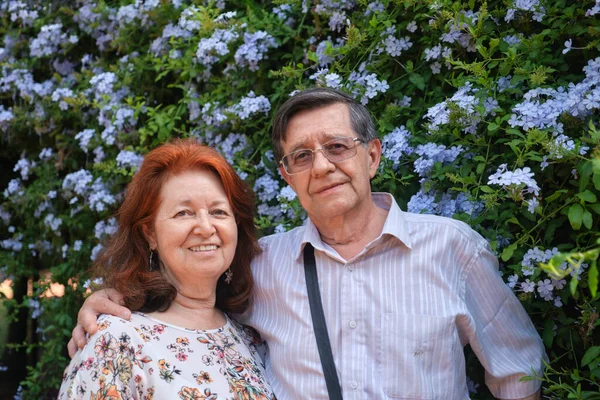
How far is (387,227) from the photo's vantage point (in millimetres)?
2115

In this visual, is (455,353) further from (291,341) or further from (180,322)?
(180,322)

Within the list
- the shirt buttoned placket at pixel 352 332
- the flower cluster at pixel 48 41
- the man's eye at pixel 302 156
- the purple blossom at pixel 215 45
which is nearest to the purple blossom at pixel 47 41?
the flower cluster at pixel 48 41

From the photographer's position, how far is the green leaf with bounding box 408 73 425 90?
2.51 m

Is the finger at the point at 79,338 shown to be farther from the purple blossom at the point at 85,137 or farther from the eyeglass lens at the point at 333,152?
the purple blossom at the point at 85,137

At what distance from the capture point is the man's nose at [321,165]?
214cm

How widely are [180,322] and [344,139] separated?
789 mm

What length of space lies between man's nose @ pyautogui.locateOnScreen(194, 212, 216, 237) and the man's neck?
342 mm

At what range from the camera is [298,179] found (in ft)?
7.27

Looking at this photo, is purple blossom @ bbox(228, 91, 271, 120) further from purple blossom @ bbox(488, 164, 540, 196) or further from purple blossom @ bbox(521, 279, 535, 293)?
purple blossom @ bbox(521, 279, 535, 293)

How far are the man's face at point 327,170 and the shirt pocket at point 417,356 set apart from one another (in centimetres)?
40

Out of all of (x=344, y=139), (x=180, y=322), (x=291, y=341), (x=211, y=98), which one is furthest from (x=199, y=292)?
(x=211, y=98)

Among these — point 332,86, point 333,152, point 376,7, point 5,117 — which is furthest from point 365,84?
point 5,117

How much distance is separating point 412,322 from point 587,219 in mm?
584

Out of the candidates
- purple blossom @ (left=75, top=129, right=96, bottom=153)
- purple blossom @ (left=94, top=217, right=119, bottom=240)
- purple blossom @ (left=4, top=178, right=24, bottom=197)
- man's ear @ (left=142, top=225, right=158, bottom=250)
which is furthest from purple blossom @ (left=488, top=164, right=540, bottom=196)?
purple blossom @ (left=4, top=178, right=24, bottom=197)
